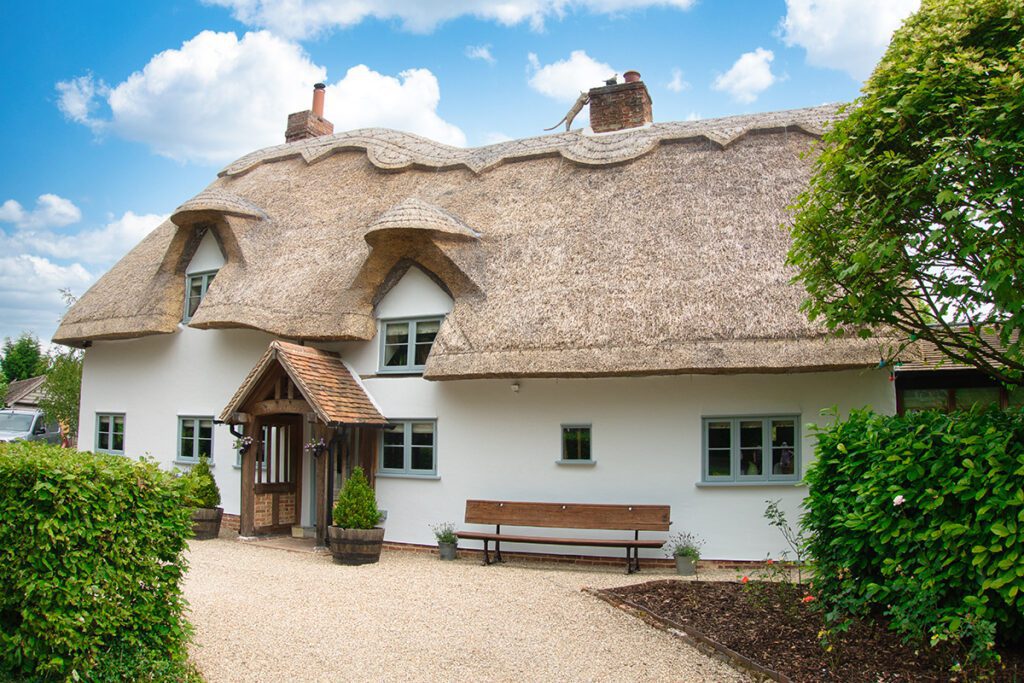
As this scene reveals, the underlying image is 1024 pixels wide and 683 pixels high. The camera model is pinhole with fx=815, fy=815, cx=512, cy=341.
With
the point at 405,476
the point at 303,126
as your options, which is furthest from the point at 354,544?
the point at 303,126

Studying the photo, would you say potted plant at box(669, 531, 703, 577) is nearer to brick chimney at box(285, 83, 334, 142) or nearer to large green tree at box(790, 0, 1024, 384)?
large green tree at box(790, 0, 1024, 384)

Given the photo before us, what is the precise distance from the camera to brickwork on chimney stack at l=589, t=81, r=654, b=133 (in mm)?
16562

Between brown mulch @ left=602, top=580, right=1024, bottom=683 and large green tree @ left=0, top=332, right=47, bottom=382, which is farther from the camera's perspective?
large green tree @ left=0, top=332, right=47, bottom=382

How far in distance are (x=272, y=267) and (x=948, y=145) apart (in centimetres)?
1229

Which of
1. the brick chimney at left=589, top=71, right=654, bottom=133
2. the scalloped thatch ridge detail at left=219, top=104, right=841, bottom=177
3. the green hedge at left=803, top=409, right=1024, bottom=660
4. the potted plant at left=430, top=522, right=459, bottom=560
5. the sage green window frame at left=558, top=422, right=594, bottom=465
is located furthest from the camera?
the brick chimney at left=589, top=71, right=654, bottom=133

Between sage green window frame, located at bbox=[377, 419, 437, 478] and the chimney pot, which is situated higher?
the chimney pot

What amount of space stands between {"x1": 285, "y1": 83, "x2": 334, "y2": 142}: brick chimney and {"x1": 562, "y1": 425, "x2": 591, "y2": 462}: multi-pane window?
42.5 feet

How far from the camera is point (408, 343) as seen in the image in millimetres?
14164

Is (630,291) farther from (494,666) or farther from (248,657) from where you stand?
(248,657)

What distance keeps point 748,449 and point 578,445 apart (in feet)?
8.33

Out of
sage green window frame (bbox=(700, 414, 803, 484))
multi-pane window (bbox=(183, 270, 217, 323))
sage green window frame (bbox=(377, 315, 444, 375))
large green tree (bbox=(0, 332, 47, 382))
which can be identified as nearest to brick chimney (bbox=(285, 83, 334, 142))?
multi-pane window (bbox=(183, 270, 217, 323))

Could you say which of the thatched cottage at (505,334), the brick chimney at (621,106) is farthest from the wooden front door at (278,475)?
the brick chimney at (621,106)

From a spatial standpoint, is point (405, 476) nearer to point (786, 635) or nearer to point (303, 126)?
point (786, 635)

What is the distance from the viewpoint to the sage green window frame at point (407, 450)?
44.8ft
